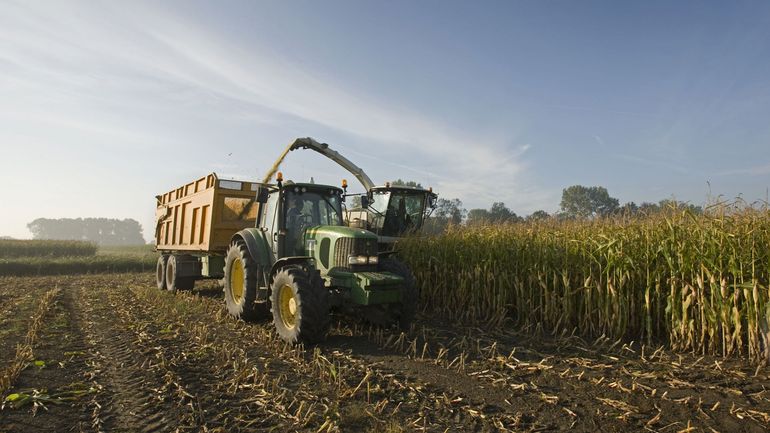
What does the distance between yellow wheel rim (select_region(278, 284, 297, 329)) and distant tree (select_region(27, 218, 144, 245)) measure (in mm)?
134441

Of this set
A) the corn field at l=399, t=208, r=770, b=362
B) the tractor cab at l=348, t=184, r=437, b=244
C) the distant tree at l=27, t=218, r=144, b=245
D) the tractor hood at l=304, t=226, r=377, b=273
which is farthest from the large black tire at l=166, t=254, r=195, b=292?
the distant tree at l=27, t=218, r=144, b=245

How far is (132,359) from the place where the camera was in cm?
513

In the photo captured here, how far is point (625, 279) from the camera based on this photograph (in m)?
6.39

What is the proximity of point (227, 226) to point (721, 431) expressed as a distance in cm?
853

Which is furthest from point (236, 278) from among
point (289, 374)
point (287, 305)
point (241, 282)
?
point (289, 374)

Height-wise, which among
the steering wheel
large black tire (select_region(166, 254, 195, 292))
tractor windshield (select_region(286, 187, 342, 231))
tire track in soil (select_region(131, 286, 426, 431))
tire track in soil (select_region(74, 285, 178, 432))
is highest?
tractor windshield (select_region(286, 187, 342, 231))

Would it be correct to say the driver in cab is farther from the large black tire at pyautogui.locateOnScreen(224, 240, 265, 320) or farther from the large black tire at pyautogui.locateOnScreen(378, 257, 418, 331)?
the large black tire at pyautogui.locateOnScreen(378, 257, 418, 331)

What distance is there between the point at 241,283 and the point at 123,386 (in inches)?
143

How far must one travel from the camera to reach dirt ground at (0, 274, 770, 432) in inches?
139

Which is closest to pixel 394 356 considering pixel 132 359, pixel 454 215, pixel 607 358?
pixel 607 358

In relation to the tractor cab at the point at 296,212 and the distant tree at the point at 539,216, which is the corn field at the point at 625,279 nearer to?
the distant tree at the point at 539,216

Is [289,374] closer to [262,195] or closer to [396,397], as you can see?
[396,397]

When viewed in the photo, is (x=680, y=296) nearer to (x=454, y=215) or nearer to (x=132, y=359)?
(x=454, y=215)

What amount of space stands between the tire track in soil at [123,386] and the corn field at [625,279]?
5144 millimetres
